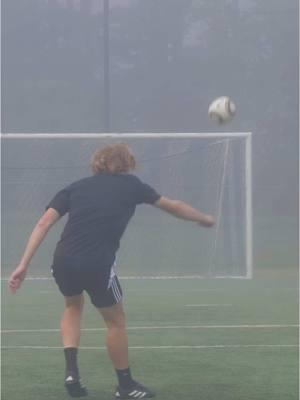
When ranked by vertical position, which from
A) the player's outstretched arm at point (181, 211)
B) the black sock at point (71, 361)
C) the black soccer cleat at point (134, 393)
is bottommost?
the black soccer cleat at point (134, 393)

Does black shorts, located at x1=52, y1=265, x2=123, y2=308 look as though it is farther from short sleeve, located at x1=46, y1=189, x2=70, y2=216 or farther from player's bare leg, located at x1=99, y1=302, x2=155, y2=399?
short sleeve, located at x1=46, y1=189, x2=70, y2=216

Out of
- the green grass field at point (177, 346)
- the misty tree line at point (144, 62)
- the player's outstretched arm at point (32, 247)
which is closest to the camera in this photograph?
the player's outstretched arm at point (32, 247)

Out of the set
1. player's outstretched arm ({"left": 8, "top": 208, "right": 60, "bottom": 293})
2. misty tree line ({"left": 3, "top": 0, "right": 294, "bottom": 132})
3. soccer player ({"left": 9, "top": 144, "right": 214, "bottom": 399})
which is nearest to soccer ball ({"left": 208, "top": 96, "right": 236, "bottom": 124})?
soccer player ({"left": 9, "top": 144, "right": 214, "bottom": 399})

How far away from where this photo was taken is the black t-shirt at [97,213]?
7461 mm

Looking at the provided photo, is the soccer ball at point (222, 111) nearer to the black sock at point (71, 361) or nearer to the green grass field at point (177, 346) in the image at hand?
the green grass field at point (177, 346)

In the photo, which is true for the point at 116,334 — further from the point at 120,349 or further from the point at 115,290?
the point at 115,290

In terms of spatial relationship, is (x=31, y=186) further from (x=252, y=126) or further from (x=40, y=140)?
(x=252, y=126)

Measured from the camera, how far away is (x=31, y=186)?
18.1m

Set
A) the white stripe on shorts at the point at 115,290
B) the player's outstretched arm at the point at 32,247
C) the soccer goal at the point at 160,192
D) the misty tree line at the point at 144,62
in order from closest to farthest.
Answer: the player's outstretched arm at the point at 32,247, the white stripe on shorts at the point at 115,290, the soccer goal at the point at 160,192, the misty tree line at the point at 144,62

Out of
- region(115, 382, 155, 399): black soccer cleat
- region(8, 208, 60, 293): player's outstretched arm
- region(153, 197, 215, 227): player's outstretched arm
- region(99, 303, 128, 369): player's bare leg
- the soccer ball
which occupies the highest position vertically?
the soccer ball

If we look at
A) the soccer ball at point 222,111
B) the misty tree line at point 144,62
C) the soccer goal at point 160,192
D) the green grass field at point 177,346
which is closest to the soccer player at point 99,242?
the green grass field at point 177,346

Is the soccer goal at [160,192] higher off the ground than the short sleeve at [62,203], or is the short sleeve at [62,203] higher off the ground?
the short sleeve at [62,203]

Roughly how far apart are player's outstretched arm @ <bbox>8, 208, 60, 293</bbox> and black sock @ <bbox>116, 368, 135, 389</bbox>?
0.83m

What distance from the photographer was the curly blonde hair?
299 inches
